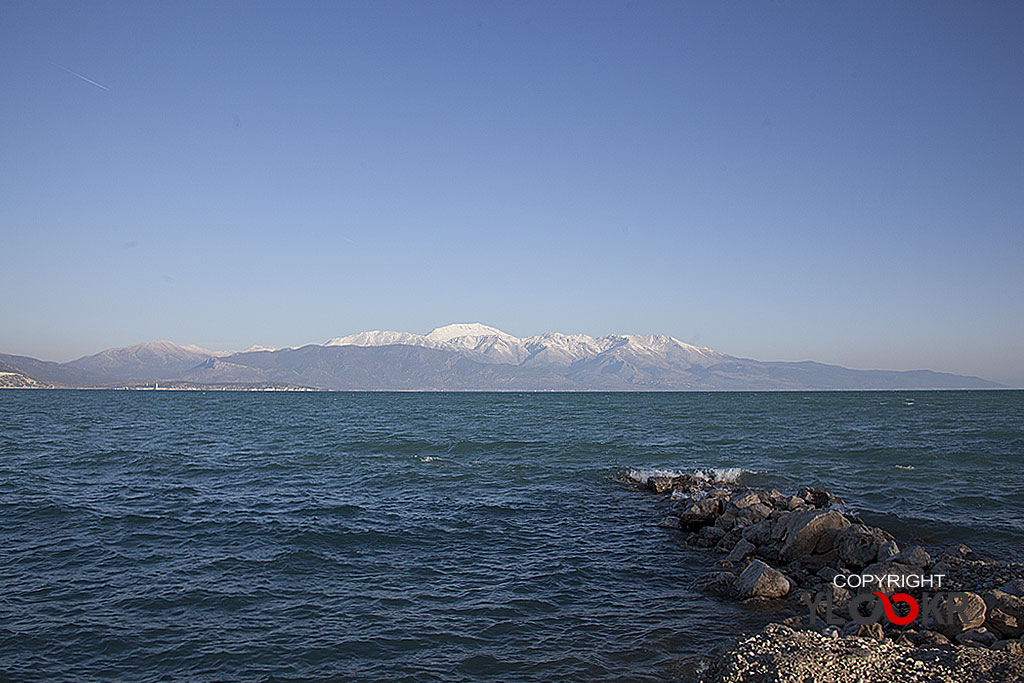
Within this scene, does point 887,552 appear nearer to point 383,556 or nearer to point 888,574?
point 888,574

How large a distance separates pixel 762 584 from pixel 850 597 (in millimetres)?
1725

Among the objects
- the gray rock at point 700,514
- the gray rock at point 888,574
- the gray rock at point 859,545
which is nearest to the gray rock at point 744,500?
the gray rock at point 700,514

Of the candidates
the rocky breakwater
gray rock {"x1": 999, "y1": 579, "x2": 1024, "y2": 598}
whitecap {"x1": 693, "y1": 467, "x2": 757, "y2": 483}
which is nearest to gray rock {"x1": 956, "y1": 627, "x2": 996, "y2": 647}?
the rocky breakwater

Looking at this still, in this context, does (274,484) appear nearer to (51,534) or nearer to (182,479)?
(182,479)

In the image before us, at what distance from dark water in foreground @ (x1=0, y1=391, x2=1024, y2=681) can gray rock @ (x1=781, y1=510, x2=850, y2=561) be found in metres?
2.58

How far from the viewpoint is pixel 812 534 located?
55.9 feet

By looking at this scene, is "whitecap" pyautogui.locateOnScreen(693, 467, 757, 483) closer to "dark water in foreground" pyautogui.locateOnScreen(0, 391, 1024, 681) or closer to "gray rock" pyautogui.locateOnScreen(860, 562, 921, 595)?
"dark water in foreground" pyautogui.locateOnScreen(0, 391, 1024, 681)

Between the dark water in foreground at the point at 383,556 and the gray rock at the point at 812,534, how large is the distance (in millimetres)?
2577

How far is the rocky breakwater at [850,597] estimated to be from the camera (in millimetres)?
9758

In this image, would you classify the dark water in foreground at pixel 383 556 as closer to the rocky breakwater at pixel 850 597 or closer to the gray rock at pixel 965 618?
the rocky breakwater at pixel 850 597

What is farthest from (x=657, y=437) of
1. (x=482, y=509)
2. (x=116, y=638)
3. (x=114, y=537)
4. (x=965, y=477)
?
(x=116, y=638)

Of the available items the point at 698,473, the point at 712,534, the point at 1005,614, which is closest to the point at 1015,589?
the point at 1005,614

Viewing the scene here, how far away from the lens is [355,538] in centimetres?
1873

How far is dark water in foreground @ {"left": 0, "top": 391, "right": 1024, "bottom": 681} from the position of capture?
1130cm
